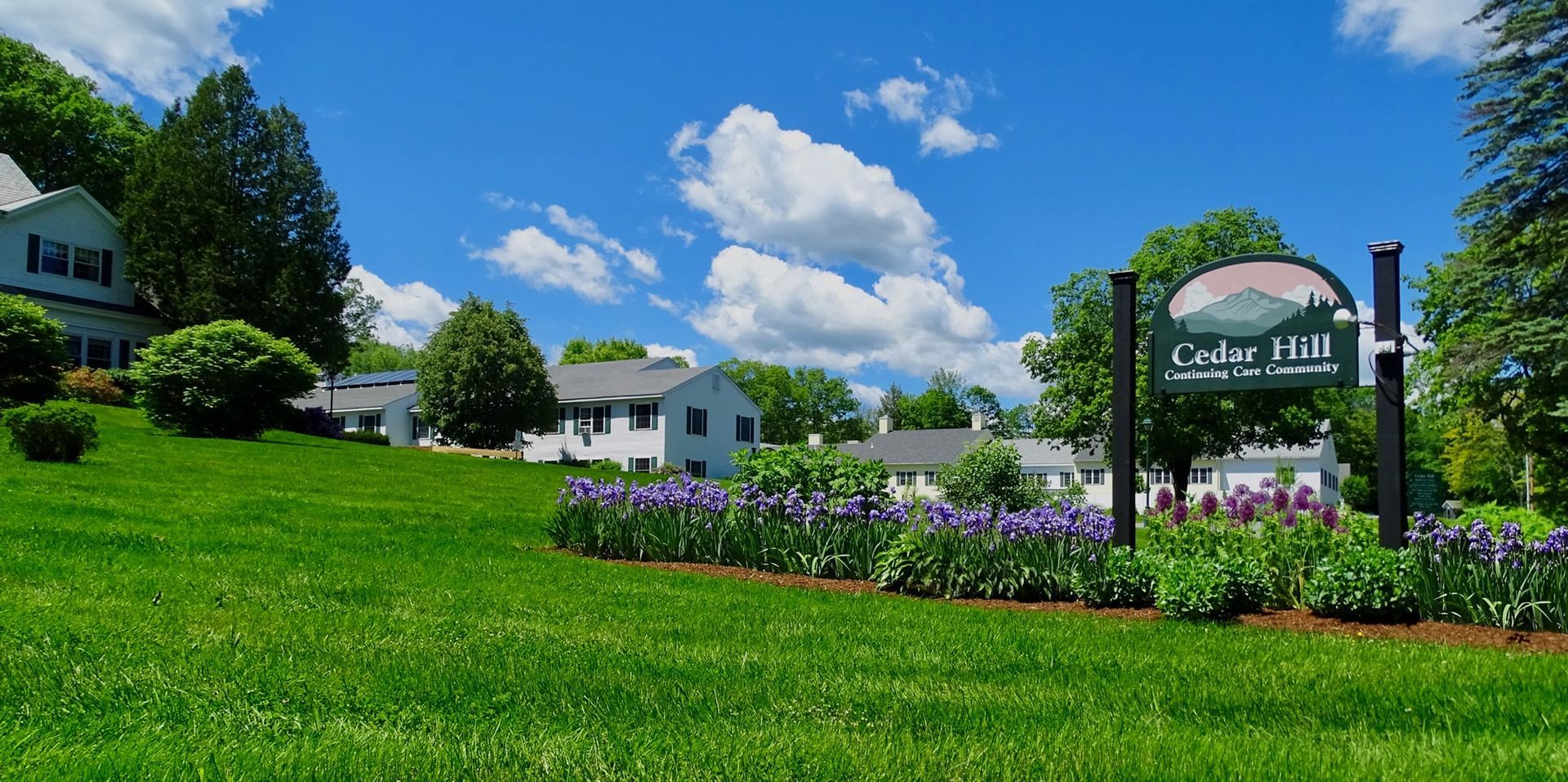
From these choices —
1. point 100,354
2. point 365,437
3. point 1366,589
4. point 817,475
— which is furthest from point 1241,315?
point 100,354

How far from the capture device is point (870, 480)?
39.2 feet

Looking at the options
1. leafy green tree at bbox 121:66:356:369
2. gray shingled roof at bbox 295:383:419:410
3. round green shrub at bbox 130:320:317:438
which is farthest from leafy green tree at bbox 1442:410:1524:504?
gray shingled roof at bbox 295:383:419:410

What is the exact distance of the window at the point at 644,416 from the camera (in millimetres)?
41656

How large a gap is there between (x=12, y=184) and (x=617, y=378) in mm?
22843

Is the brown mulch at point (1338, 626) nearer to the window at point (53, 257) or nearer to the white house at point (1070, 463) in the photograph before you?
the window at point (53, 257)

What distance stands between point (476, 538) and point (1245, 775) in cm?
967

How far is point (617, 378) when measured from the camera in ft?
149

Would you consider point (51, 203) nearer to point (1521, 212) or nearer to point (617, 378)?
point (617, 378)

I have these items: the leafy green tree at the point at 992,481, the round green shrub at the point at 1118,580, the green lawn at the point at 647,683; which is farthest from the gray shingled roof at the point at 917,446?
the green lawn at the point at 647,683

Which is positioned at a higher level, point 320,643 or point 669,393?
point 669,393

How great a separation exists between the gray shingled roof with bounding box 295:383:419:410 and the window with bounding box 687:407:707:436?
1398 cm

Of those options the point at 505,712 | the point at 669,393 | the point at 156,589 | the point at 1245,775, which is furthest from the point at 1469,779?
the point at 669,393

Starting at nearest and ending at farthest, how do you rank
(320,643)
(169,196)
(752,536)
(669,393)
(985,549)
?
(320,643)
(985,549)
(752,536)
(169,196)
(669,393)

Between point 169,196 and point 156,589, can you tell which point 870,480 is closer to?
point 156,589
